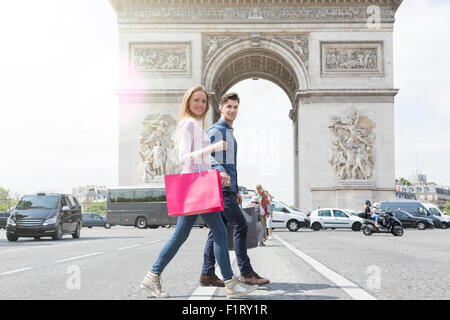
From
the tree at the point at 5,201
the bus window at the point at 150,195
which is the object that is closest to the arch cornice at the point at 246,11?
the bus window at the point at 150,195

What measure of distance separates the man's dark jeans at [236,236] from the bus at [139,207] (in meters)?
25.6

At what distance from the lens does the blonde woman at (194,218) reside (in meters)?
4.78

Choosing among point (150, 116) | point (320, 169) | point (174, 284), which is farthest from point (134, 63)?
point (174, 284)

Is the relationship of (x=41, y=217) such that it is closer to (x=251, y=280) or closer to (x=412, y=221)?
(x=251, y=280)

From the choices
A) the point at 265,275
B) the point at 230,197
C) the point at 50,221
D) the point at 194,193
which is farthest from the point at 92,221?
the point at 194,193

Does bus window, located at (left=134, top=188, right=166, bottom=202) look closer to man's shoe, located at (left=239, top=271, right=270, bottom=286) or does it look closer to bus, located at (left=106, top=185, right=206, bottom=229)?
bus, located at (left=106, top=185, right=206, bottom=229)

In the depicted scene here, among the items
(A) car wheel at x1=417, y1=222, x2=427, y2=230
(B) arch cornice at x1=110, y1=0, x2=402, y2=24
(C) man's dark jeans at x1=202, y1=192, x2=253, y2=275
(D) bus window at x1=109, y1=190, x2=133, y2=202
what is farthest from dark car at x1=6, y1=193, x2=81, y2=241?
(A) car wheel at x1=417, y1=222, x2=427, y2=230

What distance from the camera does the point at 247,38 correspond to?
32.9 meters

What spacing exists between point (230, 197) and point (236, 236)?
0.52 metres

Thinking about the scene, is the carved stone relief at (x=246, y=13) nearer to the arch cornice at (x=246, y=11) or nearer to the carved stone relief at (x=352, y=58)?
the arch cornice at (x=246, y=11)

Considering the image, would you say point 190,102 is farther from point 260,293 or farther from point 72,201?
point 72,201

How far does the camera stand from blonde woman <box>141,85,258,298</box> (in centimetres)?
478
